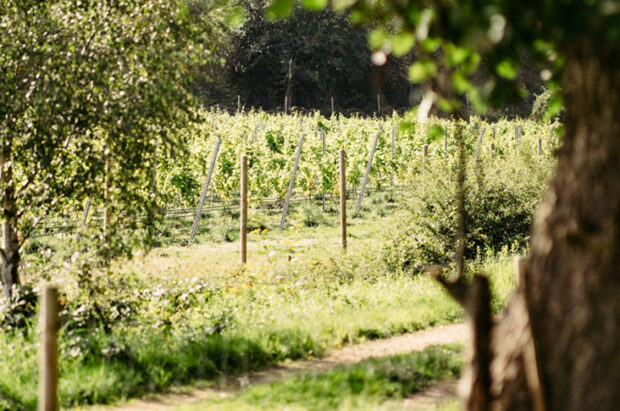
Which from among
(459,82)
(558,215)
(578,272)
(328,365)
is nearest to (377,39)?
(459,82)

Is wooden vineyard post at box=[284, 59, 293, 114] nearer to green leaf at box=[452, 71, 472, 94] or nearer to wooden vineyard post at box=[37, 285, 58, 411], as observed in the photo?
wooden vineyard post at box=[37, 285, 58, 411]

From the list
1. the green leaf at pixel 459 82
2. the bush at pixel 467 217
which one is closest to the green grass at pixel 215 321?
the bush at pixel 467 217

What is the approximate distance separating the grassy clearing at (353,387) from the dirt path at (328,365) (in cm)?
23

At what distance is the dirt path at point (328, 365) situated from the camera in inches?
265

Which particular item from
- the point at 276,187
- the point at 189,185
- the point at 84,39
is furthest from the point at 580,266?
the point at 276,187

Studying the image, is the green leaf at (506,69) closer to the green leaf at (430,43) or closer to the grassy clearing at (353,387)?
the green leaf at (430,43)

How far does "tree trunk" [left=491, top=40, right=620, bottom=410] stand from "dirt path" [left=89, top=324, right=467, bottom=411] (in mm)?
2741

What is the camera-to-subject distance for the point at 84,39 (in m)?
8.41

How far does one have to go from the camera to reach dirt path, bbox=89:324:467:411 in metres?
6.74

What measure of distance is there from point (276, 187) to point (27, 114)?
44.1ft

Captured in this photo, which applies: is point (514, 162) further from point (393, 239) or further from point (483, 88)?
point (483, 88)

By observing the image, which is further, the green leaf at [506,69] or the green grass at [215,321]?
the green grass at [215,321]

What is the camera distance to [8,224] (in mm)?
8703

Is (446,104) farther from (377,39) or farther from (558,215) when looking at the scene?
(558,215)
